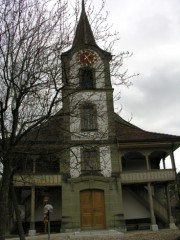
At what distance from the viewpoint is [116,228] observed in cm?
2330

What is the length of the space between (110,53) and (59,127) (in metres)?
2.79

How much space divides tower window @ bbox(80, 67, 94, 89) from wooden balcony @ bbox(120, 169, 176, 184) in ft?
44.4

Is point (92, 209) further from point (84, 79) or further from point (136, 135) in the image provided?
point (84, 79)

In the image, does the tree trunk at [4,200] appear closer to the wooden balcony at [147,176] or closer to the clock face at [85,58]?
the clock face at [85,58]

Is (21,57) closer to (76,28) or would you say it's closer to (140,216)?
(76,28)

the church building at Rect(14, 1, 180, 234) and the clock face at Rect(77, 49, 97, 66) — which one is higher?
the clock face at Rect(77, 49, 97, 66)

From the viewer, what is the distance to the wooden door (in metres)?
23.6

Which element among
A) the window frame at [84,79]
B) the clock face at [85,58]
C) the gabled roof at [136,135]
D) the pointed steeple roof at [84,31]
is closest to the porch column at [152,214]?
the gabled roof at [136,135]

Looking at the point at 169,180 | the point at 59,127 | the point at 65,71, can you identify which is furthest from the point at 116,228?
the point at 65,71

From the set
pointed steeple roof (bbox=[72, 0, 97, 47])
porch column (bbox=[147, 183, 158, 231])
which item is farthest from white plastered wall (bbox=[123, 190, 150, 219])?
pointed steeple roof (bbox=[72, 0, 97, 47])

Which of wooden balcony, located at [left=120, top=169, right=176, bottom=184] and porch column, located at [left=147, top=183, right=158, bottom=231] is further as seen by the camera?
wooden balcony, located at [left=120, top=169, right=176, bottom=184]

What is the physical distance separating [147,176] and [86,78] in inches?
548

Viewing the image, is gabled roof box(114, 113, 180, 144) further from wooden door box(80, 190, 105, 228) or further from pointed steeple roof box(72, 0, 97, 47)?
pointed steeple roof box(72, 0, 97, 47)

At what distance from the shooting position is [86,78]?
39.0ft
